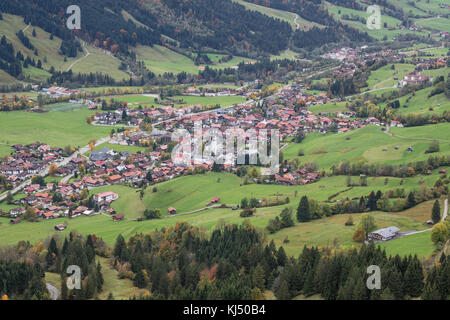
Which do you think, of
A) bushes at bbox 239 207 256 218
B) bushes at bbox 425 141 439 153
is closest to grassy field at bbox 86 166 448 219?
bushes at bbox 239 207 256 218

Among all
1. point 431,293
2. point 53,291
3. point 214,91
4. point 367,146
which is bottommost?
point 53,291

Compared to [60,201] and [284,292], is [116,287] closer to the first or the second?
[284,292]

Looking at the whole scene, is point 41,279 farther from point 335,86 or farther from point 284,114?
point 335,86

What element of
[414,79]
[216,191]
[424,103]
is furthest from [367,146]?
[414,79]

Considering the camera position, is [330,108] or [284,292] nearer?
[284,292]

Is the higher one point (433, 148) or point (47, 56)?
point (47, 56)

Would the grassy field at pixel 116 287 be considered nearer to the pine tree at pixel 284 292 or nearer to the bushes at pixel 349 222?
the pine tree at pixel 284 292
